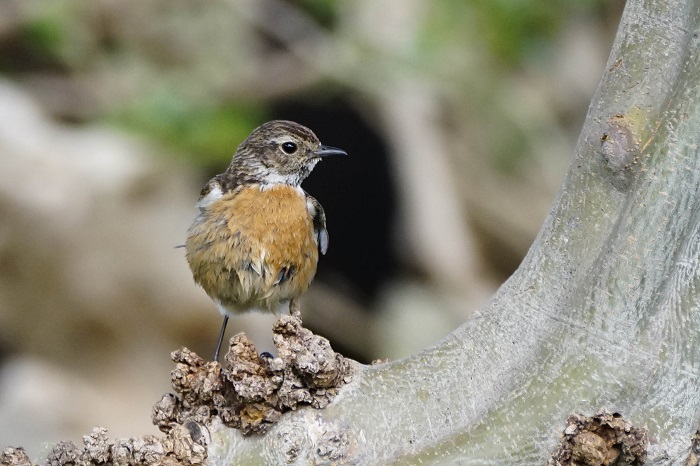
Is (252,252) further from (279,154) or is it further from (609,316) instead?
(609,316)

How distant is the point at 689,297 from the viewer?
6.75 ft

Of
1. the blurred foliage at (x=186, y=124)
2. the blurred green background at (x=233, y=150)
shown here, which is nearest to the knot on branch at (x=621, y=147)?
the blurred green background at (x=233, y=150)

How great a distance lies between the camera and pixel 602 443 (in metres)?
1.96

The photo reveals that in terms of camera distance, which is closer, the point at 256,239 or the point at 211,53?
the point at 256,239

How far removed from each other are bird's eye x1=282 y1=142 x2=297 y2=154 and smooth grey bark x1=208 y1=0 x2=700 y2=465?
216 cm

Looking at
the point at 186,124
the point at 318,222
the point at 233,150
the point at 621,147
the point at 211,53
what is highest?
the point at 211,53

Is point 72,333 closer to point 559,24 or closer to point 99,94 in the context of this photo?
point 99,94

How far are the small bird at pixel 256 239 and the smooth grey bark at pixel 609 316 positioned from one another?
1587mm

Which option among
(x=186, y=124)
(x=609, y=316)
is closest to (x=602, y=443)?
(x=609, y=316)

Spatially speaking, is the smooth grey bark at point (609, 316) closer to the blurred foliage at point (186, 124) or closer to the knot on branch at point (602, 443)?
the knot on branch at point (602, 443)

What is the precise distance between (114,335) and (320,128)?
205 centimetres

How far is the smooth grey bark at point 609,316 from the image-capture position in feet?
6.68

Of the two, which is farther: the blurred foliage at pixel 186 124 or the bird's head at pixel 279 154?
the blurred foliage at pixel 186 124

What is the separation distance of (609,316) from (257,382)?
0.73 metres
